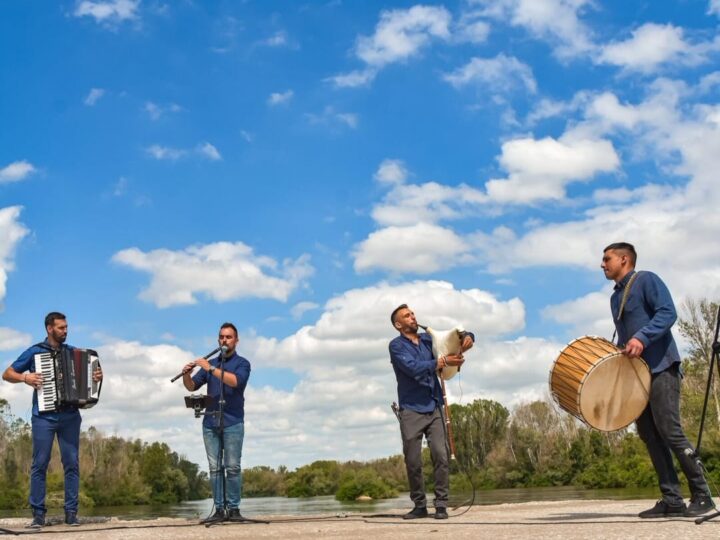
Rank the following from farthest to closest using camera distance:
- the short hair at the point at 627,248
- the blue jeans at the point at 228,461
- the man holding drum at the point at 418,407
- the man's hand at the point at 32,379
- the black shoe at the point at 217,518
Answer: the man's hand at the point at 32,379 < the blue jeans at the point at 228,461 < the black shoe at the point at 217,518 < the man holding drum at the point at 418,407 < the short hair at the point at 627,248

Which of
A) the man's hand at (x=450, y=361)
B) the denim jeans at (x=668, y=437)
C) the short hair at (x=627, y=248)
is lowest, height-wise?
the denim jeans at (x=668, y=437)

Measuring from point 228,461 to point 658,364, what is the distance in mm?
4573

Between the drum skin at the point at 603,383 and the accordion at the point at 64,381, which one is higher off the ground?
the accordion at the point at 64,381

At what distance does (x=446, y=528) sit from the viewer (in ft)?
21.2

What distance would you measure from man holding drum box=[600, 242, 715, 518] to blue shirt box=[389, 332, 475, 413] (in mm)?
1986

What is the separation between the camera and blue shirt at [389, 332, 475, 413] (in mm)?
7828

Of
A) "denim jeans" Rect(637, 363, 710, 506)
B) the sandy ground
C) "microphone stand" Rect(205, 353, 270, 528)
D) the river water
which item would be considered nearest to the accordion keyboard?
the sandy ground

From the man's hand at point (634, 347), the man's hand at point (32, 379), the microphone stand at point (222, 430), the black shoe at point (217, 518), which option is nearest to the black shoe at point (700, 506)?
the man's hand at point (634, 347)

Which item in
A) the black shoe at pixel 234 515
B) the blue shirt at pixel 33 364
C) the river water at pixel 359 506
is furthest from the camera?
the river water at pixel 359 506

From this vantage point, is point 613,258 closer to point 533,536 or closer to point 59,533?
point 533,536

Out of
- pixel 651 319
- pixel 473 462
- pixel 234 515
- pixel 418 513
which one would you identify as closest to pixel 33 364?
pixel 234 515

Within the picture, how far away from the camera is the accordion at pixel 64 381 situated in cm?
863

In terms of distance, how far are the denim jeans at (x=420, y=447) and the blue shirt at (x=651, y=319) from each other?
212 centimetres

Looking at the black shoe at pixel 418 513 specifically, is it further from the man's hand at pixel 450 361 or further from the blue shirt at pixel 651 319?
the blue shirt at pixel 651 319
